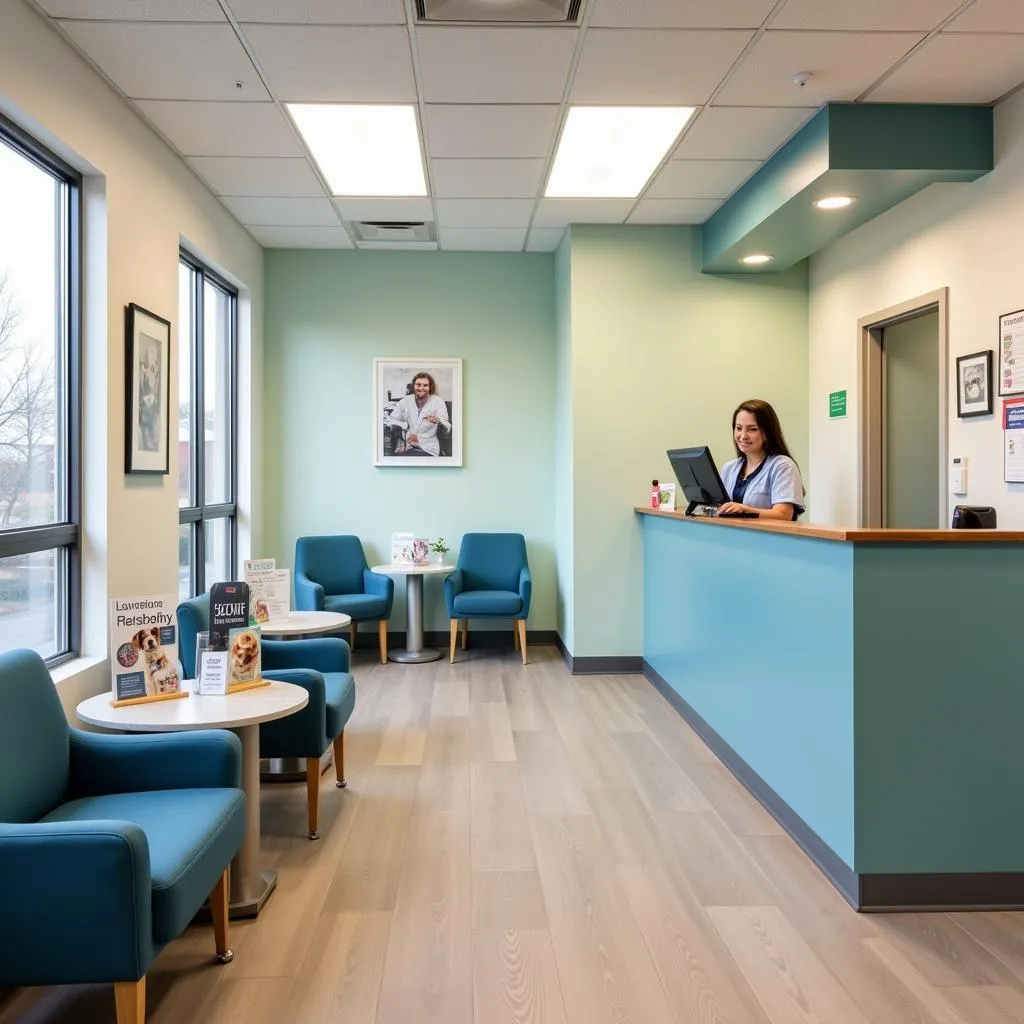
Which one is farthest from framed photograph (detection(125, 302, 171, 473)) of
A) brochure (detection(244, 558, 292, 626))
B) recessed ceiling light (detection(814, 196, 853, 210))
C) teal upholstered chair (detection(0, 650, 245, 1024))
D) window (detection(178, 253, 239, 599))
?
recessed ceiling light (detection(814, 196, 853, 210))

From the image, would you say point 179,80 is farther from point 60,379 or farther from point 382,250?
point 382,250

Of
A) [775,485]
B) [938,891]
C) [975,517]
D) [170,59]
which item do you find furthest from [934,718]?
[170,59]

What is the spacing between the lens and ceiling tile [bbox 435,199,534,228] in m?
4.62

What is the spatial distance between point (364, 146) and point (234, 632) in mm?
2501

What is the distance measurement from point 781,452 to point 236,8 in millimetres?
2844

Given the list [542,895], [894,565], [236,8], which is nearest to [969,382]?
[894,565]

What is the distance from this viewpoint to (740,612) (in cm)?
326

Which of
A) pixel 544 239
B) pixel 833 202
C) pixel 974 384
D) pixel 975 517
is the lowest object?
pixel 975 517

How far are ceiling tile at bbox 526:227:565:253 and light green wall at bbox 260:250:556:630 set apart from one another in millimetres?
153

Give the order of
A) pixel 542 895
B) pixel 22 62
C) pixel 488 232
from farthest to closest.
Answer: pixel 488 232 → pixel 22 62 → pixel 542 895

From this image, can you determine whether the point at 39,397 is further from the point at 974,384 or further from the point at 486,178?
the point at 974,384

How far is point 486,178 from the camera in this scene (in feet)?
13.8

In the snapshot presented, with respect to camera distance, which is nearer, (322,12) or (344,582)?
(322,12)

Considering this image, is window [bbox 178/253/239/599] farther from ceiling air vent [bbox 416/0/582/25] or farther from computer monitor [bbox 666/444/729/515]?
computer monitor [bbox 666/444/729/515]
